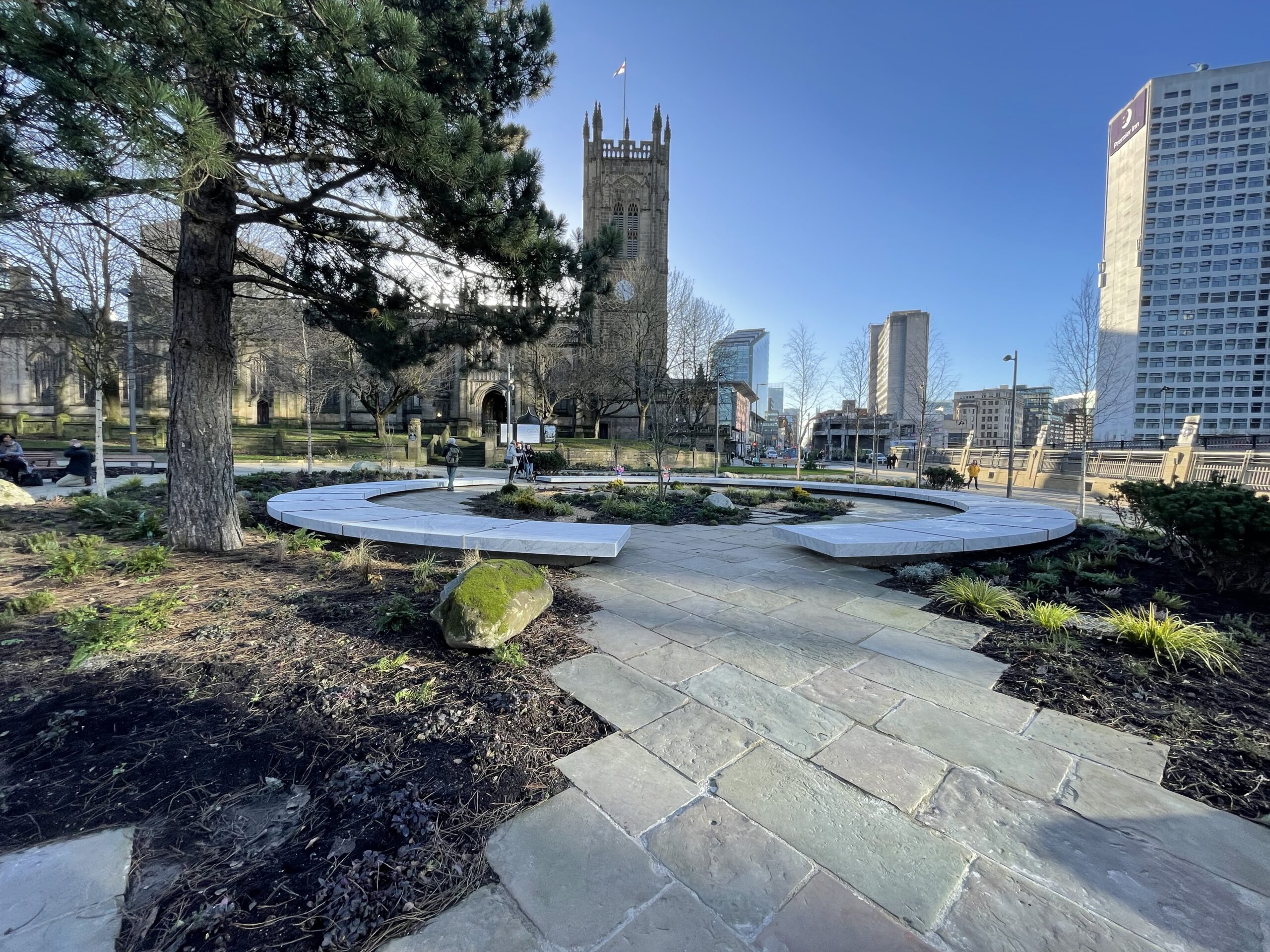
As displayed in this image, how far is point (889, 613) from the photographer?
180 inches

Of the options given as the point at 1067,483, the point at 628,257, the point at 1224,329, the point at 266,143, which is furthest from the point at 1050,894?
the point at 1224,329

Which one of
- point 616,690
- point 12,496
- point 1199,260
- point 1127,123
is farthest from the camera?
point 1127,123

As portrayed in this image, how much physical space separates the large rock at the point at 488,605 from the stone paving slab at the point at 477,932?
1787 mm

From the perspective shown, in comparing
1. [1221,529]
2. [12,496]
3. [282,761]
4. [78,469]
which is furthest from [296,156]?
[78,469]

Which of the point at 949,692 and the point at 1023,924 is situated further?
the point at 949,692

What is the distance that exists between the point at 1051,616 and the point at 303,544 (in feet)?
24.2

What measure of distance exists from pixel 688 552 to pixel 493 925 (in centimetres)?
547

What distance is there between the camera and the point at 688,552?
6.90 metres

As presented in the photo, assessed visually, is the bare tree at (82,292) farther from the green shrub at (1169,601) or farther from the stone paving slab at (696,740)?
the green shrub at (1169,601)

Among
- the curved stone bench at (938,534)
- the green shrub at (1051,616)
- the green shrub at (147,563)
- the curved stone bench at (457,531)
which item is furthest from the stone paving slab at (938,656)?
the green shrub at (147,563)

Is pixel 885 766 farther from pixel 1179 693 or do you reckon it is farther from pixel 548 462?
pixel 548 462

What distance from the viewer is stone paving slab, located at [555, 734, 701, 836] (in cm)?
209

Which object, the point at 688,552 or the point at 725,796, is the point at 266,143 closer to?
the point at 688,552

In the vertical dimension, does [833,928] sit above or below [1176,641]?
below
